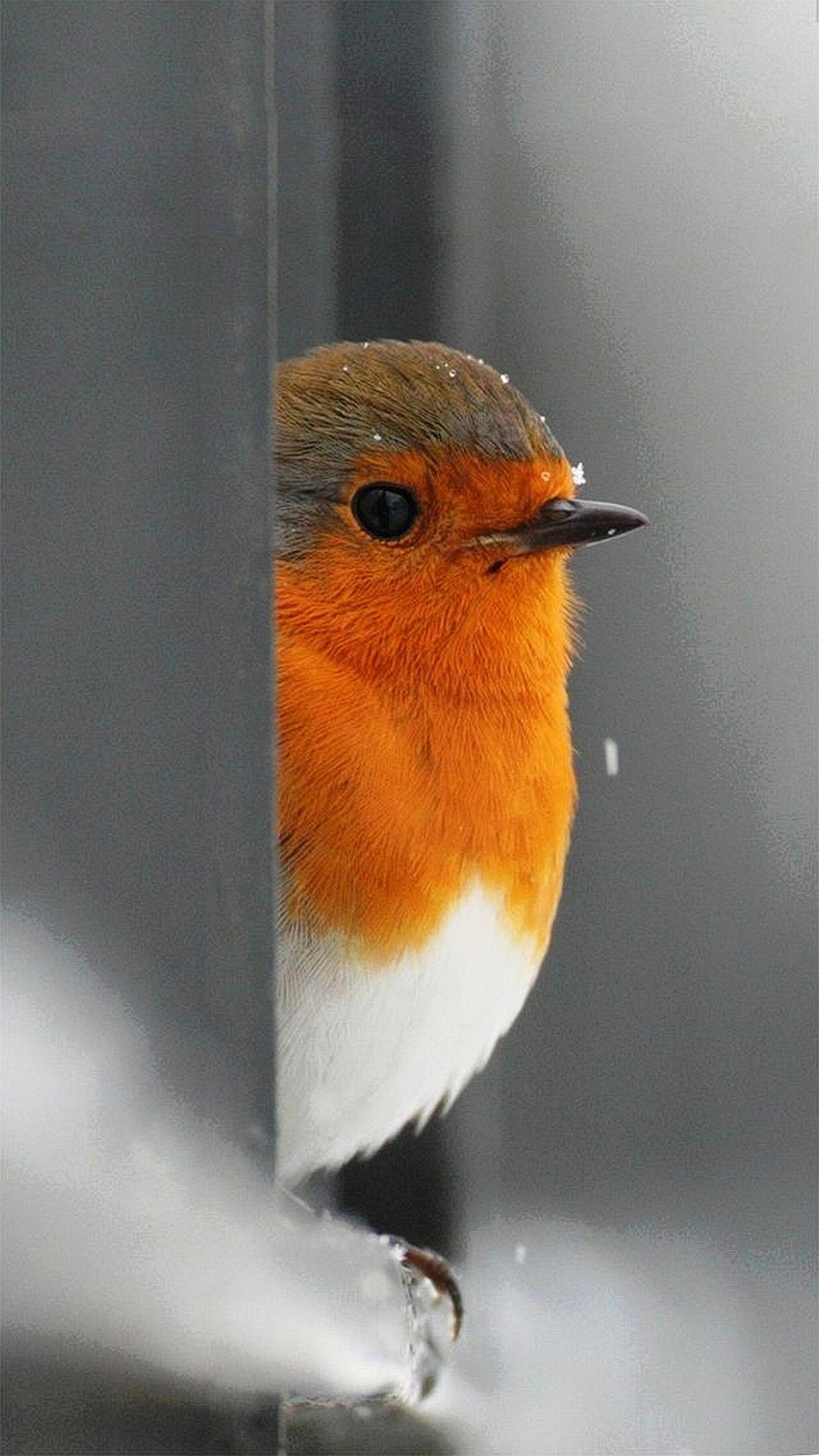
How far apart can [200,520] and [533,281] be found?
93 centimetres

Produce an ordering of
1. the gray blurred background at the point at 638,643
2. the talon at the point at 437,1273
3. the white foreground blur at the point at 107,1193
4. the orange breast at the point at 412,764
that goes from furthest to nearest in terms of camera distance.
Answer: the gray blurred background at the point at 638,643
the talon at the point at 437,1273
the orange breast at the point at 412,764
the white foreground blur at the point at 107,1193

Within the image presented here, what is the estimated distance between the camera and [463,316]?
1229 millimetres

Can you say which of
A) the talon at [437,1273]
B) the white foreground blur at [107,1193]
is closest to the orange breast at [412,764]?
the talon at [437,1273]

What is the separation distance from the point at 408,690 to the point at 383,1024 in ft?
0.59

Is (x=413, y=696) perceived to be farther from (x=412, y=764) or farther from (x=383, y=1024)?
(x=383, y=1024)

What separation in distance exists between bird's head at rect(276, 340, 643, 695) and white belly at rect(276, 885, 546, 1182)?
0.46 ft

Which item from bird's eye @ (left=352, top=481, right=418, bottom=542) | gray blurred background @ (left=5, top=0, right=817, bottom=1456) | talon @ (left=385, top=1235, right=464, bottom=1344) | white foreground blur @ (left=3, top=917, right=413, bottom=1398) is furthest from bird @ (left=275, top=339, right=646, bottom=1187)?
white foreground blur @ (left=3, top=917, right=413, bottom=1398)

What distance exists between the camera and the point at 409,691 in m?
0.91

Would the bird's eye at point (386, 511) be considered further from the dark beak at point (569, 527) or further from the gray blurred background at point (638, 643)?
the gray blurred background at point (638, 643)

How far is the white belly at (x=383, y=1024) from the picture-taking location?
88cm

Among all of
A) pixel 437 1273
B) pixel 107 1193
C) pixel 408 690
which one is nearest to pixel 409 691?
pixel 408 690

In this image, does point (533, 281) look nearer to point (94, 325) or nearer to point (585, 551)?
point (585, 551)

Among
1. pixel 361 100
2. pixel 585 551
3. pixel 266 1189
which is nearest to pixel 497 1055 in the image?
pixel 585 551

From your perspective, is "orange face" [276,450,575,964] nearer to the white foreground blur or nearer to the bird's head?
the bird's head
